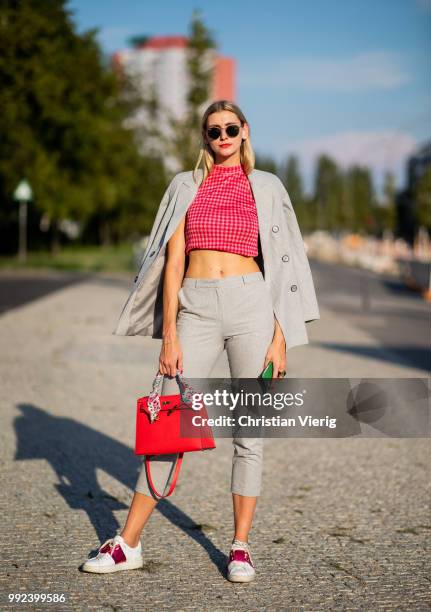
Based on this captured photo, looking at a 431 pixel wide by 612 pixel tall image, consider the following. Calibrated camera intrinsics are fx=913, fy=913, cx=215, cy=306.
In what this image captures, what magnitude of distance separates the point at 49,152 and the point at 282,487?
1371 inches

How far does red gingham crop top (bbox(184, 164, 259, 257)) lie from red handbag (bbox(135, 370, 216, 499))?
579mm

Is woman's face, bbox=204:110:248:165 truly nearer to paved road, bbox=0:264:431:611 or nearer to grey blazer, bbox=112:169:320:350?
grey blazer, bbox=112:169:320:350

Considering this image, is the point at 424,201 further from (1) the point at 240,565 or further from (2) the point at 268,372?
(1) the point at 240,565

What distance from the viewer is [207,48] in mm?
44188

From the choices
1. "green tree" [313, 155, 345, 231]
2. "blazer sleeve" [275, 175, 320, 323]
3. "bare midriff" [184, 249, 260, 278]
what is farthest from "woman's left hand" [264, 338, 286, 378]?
"green tree" [313, 155, 345, 231]

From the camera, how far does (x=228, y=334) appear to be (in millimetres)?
3758

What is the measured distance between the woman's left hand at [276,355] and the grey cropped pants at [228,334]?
2 cm

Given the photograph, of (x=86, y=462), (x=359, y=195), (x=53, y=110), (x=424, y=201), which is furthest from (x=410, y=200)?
(x=86, y=462)

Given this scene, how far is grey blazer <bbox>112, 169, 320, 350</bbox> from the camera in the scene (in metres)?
3.77

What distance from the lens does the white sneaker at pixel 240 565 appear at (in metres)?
3.67

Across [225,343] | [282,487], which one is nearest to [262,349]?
[225,343]

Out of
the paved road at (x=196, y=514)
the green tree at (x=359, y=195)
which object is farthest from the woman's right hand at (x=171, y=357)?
the green tree at (x=359, y=195)

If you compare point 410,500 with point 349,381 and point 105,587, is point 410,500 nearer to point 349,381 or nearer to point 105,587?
point 105,587

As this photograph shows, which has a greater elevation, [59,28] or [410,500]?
[59,28]
